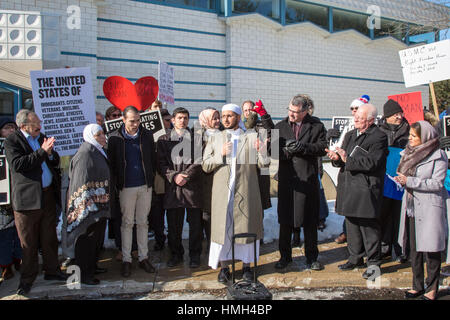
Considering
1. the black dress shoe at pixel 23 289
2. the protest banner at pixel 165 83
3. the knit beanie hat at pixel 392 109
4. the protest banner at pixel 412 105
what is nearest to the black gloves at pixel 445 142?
the knit beanie hat at pixel 392 109

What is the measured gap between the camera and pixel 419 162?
4.08 metres

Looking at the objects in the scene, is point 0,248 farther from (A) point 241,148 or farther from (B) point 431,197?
(B) point 431,197

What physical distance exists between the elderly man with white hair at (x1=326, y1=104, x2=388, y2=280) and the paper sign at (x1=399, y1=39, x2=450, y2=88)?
2400 millimetres

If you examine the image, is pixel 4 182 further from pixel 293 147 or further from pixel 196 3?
pixel 196 3

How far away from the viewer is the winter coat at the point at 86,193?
435 cm

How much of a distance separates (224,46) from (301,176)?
27.2 ft

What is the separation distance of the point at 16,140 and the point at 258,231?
111 inches

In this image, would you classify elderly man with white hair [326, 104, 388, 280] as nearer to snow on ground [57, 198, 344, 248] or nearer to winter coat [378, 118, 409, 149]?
winter coat [378, 118, 409, 149]

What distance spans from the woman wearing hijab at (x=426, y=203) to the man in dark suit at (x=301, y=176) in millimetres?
1051

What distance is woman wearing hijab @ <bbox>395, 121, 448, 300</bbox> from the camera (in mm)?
3980

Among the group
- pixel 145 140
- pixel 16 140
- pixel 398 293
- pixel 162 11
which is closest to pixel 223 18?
pixel 162 11

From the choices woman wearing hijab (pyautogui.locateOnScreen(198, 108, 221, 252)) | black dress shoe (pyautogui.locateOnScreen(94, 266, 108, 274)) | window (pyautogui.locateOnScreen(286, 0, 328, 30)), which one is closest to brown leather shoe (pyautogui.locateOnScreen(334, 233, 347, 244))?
woman wearing hijab (pyautogui.locateOnScreen(198, 108, 221, 252))

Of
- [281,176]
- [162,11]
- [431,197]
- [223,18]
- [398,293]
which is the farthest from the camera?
[223,18]

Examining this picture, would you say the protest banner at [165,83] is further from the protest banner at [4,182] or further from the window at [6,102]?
the protest banner at [4,182]
